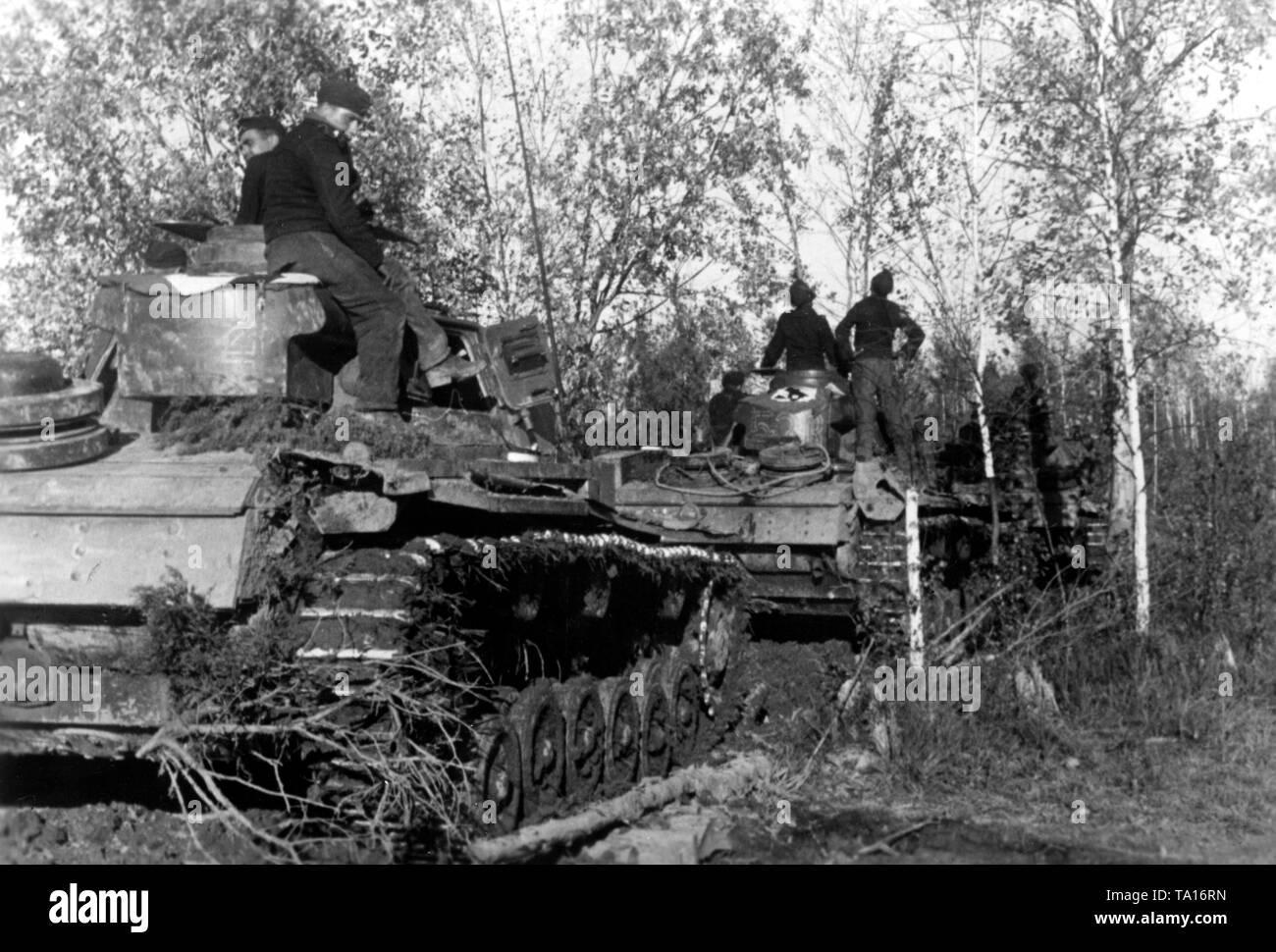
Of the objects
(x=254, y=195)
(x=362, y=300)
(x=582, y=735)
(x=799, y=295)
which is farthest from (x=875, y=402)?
(x=254, y=195)

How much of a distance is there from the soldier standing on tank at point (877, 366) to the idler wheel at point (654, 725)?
3.70 metres

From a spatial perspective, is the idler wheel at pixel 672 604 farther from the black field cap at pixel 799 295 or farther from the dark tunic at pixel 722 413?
the black field cap at pixel 799 295

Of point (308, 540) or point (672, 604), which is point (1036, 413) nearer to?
point (672, 604)

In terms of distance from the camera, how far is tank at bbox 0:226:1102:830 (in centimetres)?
652

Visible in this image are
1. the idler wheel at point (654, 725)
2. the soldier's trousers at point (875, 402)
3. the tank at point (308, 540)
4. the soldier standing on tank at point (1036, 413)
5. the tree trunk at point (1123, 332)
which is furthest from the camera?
the soldier standing on tank at point (1036, 413)

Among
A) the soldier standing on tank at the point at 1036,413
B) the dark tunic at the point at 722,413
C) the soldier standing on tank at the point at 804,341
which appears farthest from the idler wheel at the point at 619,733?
the soldier standing on tank at the point at 1036,413

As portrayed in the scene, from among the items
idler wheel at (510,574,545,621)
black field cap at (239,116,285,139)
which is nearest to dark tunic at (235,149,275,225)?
black field cap at (239,116,285,139)

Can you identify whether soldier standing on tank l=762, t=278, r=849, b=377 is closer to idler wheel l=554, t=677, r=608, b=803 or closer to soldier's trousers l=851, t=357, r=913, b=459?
soldier's trousers l=851, t=357, r=913, b=459

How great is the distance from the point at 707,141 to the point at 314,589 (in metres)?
14.0

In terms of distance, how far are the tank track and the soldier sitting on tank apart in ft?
7.30

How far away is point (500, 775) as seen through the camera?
750cm

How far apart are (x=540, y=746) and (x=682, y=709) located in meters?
2.18

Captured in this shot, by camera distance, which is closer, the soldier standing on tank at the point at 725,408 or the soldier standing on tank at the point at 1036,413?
the soldier standing on tank at the point at 725,408

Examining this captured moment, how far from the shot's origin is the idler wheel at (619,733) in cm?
888
